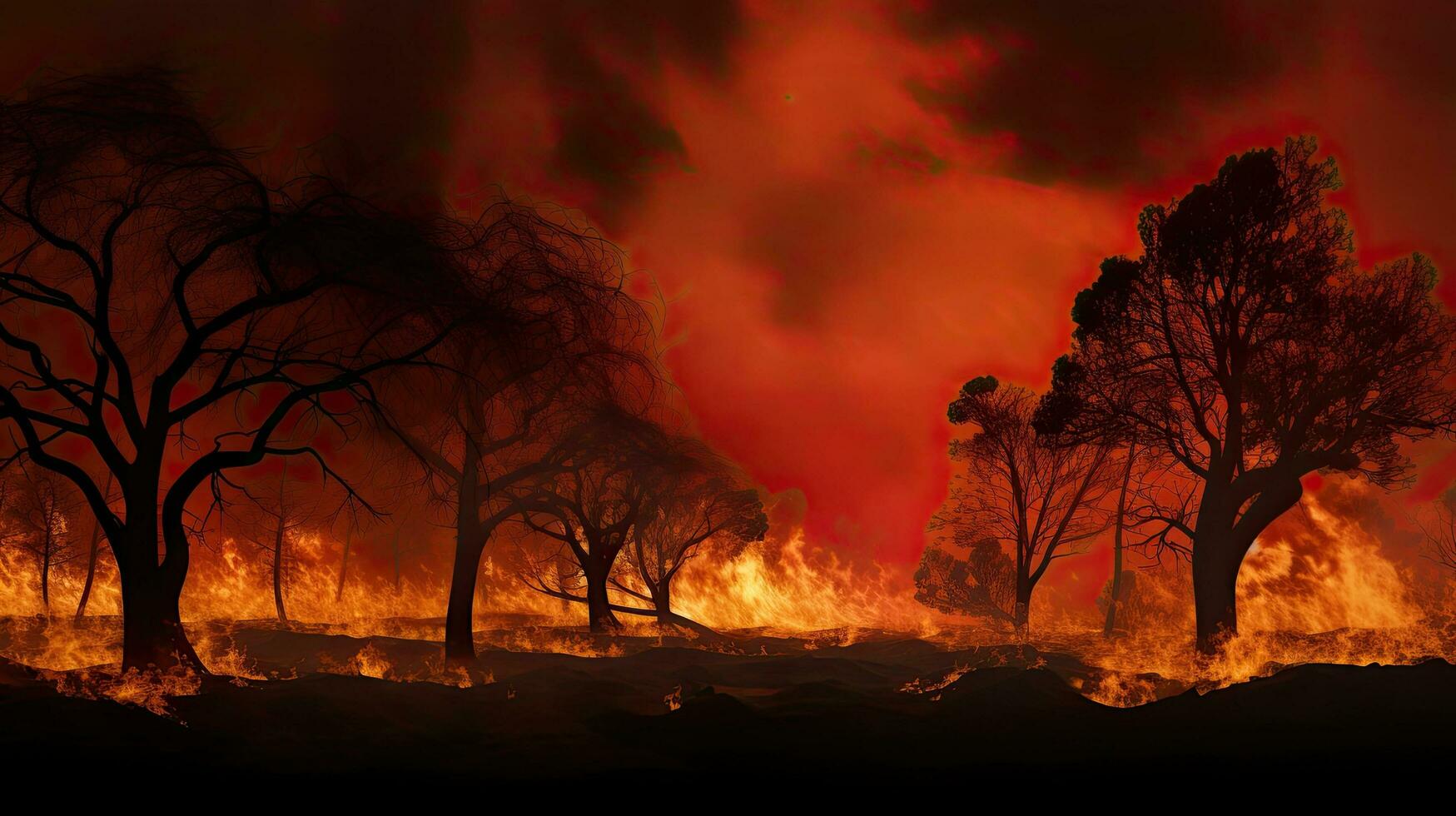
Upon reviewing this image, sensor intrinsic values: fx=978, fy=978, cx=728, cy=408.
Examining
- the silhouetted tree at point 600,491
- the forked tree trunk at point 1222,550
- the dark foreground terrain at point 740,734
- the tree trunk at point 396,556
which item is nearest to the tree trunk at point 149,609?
the dark foreground terrain at point 740,734

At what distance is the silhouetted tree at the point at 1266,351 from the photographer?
21.1 meters

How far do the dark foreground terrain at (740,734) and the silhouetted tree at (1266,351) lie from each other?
5227 millimetres

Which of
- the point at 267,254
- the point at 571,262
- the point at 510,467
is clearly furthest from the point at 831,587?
the point at 267,254

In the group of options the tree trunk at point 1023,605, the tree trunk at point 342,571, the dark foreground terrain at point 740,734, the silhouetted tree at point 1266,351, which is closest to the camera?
the dark foreground terrain at point 740,734

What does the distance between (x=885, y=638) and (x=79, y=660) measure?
30.7m

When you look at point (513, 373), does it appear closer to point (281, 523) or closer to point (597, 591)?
point (597, 591)

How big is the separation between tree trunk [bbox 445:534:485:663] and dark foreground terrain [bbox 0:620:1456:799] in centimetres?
399

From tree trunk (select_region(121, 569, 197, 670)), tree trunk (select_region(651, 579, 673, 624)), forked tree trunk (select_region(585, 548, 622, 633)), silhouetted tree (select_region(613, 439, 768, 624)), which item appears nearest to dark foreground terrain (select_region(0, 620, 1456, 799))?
tree trunk (select_region(121, 569, 197, 670))

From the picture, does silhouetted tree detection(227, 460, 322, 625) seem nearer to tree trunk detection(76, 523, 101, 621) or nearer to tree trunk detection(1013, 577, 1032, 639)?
tree trunk detection(76, 523, 101, 621)

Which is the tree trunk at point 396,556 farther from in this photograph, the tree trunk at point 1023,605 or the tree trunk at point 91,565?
the tree trunk at point 1023,605

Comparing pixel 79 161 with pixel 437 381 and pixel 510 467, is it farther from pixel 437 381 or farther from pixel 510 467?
pixel 510 467

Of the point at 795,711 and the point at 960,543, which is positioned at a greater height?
→ the point at 960,543

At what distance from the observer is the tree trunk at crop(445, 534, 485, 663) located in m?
22.2

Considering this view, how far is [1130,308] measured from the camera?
2347cm
